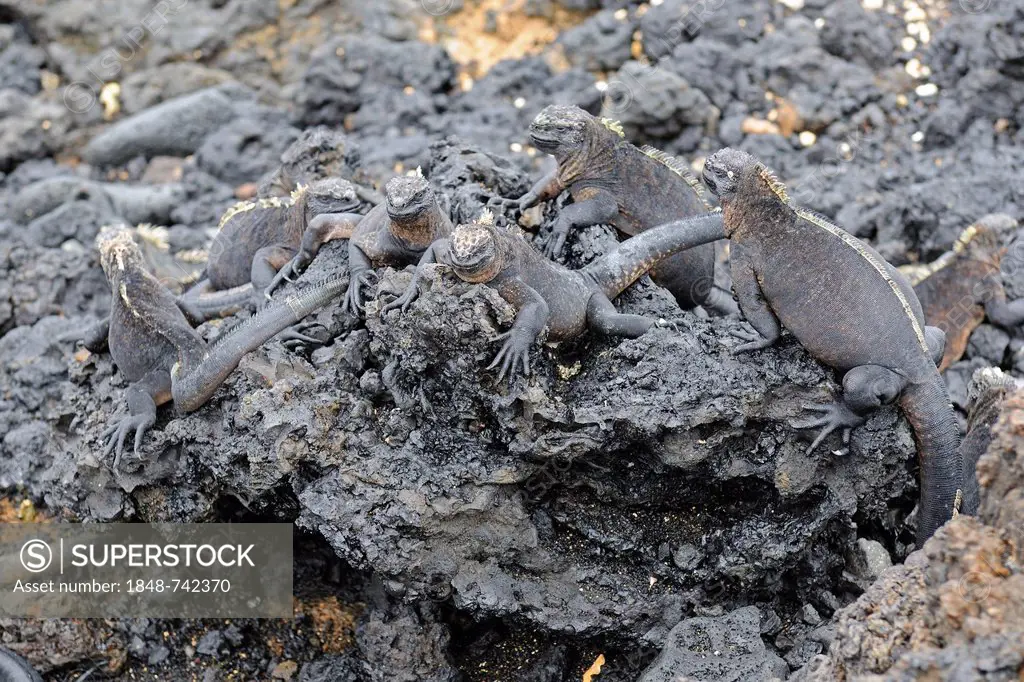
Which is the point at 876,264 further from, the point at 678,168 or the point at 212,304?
the point at 212,304

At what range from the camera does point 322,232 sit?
639 cm

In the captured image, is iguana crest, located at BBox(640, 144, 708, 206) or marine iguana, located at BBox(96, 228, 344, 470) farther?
iguana crest, located at BBox(640, 144, 708, 206)

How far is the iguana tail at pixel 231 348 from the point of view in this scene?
5.54m

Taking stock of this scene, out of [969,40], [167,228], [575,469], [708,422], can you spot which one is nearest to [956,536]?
[708,422]

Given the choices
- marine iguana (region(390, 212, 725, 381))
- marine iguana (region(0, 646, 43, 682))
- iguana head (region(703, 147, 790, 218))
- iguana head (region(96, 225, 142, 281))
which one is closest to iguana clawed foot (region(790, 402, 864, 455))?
marine iguana (region(390, 212, 725, 381))

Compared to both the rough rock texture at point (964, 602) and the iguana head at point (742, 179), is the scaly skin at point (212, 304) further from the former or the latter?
the rough rock texture at point (964, 602)

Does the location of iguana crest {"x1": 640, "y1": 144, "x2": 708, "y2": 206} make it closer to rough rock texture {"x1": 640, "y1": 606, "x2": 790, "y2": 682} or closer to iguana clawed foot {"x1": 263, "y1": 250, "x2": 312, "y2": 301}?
iguana clawed foot {"x1": 263, "y1": 250, "x2": 312, "y2": 301}

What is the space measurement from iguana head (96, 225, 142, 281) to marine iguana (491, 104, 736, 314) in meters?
2.13

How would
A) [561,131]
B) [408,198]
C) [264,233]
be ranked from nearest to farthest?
[408,198], [561,131], [264,233]

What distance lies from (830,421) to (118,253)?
3767 millimetres

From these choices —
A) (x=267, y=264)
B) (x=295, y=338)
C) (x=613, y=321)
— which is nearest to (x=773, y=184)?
(x=613, y=321)

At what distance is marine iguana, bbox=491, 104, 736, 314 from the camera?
6426mm

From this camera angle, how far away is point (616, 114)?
29.7 ft

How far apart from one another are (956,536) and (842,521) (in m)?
1.63
